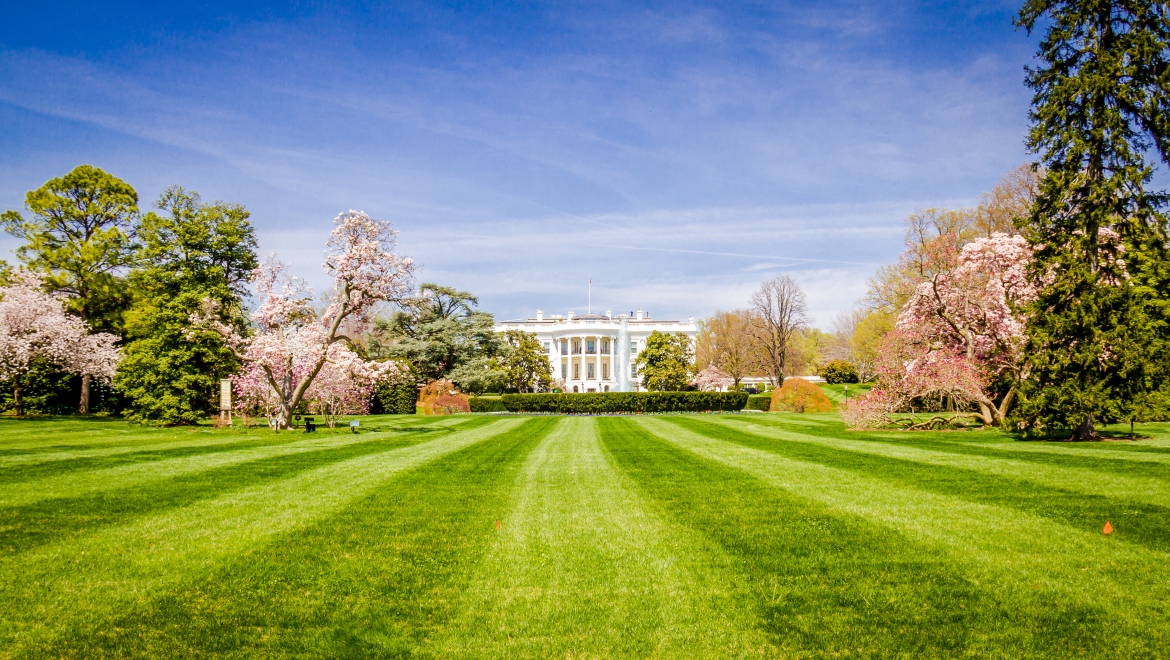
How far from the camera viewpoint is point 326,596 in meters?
5.04

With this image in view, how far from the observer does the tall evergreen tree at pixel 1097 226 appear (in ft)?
50.6

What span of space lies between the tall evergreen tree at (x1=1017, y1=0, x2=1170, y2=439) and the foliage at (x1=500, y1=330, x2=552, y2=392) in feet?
148

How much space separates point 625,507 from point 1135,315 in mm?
14591

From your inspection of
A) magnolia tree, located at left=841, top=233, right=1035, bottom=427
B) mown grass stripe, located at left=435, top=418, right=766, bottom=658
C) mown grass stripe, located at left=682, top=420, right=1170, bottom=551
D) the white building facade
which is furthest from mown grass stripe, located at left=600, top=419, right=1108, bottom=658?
the white building facade

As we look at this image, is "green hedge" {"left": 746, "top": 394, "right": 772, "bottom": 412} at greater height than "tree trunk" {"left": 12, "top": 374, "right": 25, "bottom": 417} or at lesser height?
lesser

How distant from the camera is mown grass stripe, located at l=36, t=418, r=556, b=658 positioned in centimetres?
414

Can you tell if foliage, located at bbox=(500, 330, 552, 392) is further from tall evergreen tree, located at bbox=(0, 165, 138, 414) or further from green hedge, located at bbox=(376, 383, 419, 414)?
tall evergreen tree, located at bbox=(0, 165, 138, 414)

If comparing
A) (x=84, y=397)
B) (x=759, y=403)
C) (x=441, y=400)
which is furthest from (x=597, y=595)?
(x=759, y=403)

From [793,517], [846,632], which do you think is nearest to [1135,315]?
[793,517]

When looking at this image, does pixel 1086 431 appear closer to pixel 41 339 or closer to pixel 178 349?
pixel 178 349

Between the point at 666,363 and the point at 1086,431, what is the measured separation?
47645 mm

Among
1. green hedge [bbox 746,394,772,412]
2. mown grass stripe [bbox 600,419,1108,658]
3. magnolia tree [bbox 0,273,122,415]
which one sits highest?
magnolia tree [bbox 0,273,122,415]

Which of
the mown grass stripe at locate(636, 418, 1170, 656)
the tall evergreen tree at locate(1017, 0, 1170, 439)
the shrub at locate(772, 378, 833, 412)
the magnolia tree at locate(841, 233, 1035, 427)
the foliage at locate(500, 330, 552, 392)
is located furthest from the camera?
the foliage at locate(500, 330, 552, 392)

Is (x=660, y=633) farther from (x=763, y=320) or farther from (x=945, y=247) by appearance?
(x=763, y=320)
